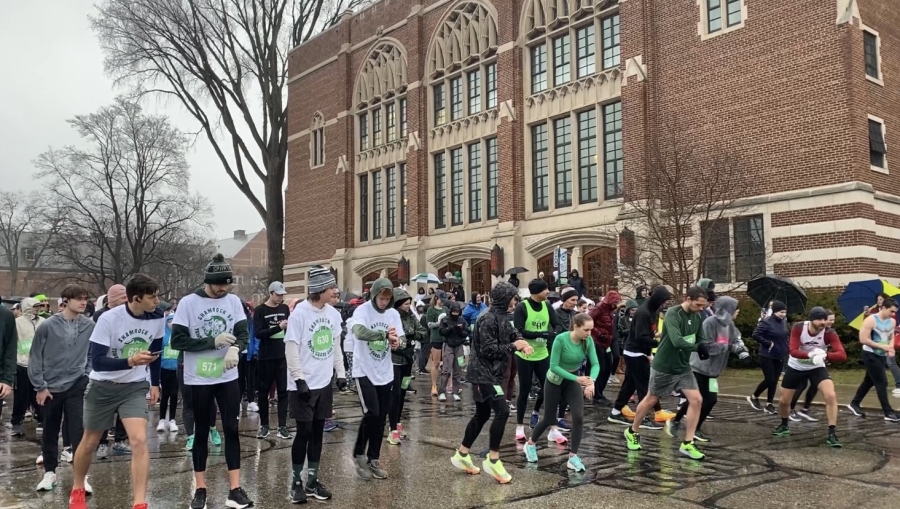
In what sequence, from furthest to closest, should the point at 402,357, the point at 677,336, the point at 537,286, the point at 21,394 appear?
the point at 21,394 < the point at 537,286 < the point at 402,357 < the point at 677,336

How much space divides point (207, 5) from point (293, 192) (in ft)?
33.0

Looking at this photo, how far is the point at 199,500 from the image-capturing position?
566cm

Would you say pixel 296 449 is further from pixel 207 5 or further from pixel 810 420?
pixel 207 5

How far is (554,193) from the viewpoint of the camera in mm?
25438

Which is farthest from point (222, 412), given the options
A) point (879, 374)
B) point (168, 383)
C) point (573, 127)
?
point (573, 127)

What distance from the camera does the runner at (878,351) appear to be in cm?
1044

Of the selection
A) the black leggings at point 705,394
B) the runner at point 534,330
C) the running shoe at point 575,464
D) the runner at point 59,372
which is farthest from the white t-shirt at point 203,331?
the black leggings at point 705,394

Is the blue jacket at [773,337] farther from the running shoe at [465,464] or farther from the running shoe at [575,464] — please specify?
the running shoe at [465,464]

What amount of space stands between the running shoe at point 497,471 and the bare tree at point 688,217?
42.5 feet

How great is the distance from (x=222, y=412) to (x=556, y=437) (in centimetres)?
432

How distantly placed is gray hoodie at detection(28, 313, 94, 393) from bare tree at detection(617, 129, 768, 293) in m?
14.7

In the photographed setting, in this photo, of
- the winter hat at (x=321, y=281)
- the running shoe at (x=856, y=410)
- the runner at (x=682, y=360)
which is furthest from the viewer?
the running shoe at (x=856, y=410)

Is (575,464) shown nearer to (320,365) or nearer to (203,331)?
(320,365)

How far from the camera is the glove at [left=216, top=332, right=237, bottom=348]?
557 cm
